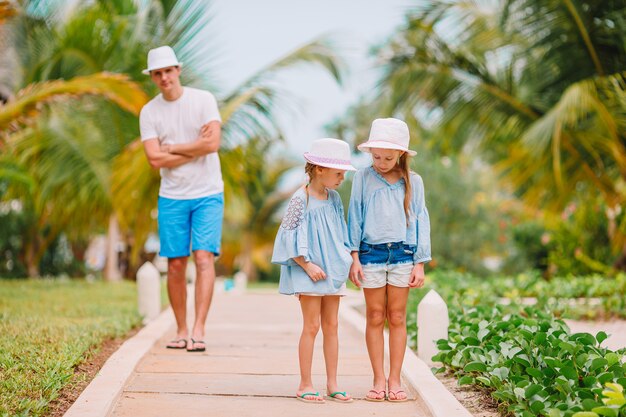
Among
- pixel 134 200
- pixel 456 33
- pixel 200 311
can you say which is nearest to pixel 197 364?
pixel 200 311

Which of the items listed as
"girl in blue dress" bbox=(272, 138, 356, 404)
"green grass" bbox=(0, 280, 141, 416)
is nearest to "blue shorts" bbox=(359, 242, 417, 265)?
"girl in blue dress" bbox=(272, 138, 356, 404)

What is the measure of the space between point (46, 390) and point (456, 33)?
10292 millimetres

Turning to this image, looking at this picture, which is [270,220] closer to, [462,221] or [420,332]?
[462,221]

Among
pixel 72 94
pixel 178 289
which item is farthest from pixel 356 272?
pixel 72 94

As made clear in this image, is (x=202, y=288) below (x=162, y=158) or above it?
below

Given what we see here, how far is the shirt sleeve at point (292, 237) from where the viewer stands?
4445mm

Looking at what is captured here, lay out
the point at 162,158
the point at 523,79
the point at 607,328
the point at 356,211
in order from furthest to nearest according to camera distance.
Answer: the point at 523,79, the point at 607,328, the point at 162,158, the point at 356,211

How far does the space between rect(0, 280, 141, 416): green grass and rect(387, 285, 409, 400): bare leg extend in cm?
178

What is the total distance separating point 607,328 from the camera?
8219 millimetres

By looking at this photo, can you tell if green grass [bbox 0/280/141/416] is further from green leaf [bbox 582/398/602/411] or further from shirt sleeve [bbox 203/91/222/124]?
green leaf [bbox 582/398/602/411]

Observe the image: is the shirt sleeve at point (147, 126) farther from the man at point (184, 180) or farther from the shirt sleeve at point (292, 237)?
the shirt sleeve at point (292, 237)

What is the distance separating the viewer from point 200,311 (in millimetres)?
5984

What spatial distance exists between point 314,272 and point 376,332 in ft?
1.86

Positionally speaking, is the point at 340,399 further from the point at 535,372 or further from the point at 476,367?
the point at 535,372
